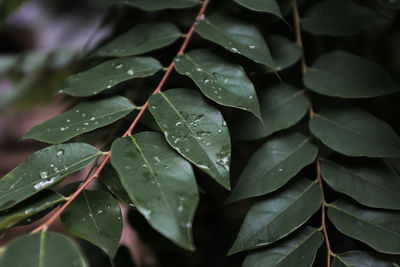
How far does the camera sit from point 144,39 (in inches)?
30.0

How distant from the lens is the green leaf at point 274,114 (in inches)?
26.8

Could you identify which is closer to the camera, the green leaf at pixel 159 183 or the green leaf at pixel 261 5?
the green leaf at pixel 159 183

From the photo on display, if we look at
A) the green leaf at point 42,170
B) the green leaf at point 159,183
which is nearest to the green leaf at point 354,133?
the green leaf at point 159,183

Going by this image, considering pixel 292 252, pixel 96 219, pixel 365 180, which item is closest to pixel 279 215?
pixel 292 252

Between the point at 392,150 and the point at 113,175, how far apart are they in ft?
1.49

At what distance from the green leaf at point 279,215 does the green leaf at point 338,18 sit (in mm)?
338

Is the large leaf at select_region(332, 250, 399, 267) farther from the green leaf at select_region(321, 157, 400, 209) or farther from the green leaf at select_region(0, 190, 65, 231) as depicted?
the green leaf at select_region(0, 190, 65, 231)

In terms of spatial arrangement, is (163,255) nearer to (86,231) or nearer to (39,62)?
(86,231)

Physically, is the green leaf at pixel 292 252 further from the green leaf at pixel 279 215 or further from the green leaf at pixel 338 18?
the green leaf at pixel 338 18

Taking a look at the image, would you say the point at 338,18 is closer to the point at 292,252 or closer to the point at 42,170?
the point at 292,252

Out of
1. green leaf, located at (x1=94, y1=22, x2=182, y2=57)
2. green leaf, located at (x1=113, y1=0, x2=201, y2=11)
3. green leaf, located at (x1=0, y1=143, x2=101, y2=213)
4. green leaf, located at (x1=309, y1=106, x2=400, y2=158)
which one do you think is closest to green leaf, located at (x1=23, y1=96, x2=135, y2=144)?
green leaf, located at (x1=0, y1=143, x2=101, y2=213)

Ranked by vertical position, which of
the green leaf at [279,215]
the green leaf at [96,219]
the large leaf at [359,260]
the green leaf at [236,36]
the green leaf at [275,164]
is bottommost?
the large leaf at [359,260]

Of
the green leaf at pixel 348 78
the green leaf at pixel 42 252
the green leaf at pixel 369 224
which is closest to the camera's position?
the green leaf at pixel 42 252

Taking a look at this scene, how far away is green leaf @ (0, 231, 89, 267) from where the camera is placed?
424mm
